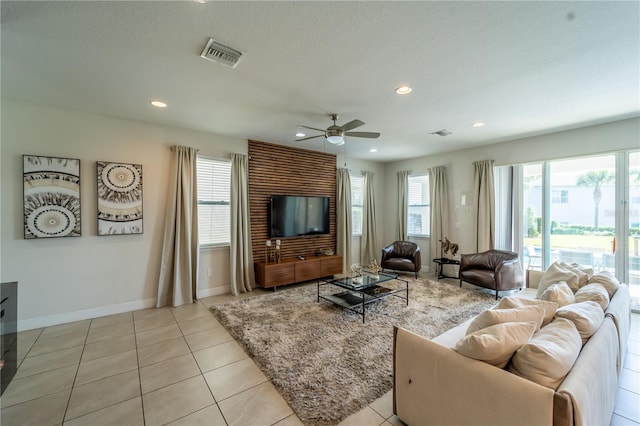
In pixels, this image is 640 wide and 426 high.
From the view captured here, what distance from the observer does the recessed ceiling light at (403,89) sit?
273 centimetres

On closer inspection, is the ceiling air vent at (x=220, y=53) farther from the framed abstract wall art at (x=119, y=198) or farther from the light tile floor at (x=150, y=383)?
the light tile floor at (x=150, y=383)

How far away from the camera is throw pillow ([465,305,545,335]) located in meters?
1.61

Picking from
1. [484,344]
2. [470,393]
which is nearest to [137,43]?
[484,344]

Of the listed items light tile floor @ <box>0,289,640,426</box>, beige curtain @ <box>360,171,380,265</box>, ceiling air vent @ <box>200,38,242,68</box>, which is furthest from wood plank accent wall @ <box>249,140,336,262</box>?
ceiling air vent @ <box>200,38,242,68</box>

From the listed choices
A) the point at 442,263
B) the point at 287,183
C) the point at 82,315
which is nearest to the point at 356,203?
the point at 287,183

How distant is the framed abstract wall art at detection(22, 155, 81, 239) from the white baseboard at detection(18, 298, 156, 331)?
103cm

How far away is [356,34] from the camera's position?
1914 millimetres

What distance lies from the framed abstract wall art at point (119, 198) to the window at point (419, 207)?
561 cm

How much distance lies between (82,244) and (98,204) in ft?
1.85

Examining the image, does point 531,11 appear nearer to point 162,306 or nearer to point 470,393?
point 470,393

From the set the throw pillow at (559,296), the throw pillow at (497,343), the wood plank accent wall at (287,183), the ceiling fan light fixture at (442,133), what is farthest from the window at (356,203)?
the throw pillow at (497,343)

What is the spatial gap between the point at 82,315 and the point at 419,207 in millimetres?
6510

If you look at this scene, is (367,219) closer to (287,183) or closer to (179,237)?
(287,183)

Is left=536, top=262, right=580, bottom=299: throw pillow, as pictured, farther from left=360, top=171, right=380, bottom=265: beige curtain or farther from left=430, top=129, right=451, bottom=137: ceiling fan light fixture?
left=360, top=171, right=380, bottom=265: beige curtain
